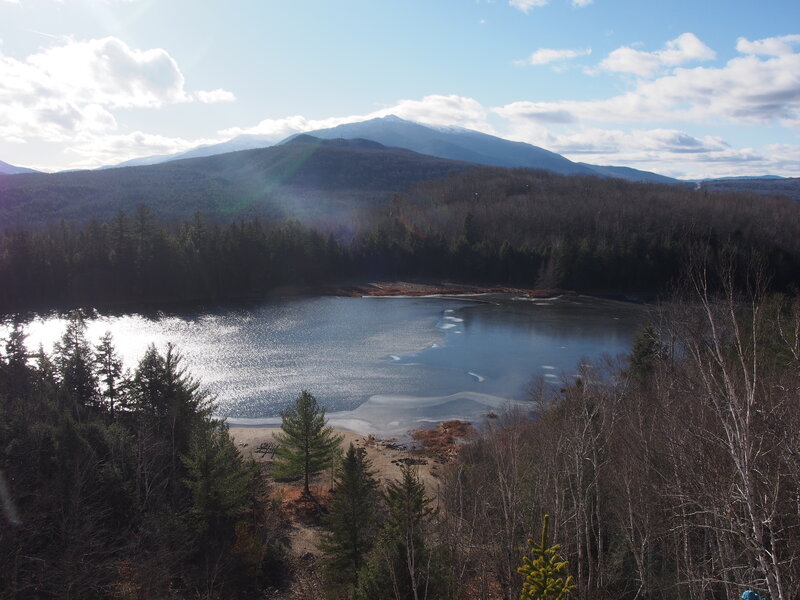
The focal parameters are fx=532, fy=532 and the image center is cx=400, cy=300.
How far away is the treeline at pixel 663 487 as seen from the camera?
6.16 m

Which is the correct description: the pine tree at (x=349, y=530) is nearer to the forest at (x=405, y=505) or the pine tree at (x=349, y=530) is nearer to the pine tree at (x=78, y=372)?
the forest at (x=405, y=505)

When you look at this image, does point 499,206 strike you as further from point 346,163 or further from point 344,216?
point 346,163

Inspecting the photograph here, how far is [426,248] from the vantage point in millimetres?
78000

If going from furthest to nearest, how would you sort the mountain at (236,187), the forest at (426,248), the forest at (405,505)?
the mountain at (236,187) → the forest at (426,248) → the forest at (405,505)

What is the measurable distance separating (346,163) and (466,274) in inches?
4417

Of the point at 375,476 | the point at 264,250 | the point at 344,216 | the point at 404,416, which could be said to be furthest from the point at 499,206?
the point at 375,476

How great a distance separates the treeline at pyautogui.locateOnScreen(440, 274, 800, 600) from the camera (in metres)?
6.16

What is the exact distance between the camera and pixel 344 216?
9400 cm

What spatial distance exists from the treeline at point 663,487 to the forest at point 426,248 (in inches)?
1602

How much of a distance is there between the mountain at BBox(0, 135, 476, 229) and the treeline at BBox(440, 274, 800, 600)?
7307 cm

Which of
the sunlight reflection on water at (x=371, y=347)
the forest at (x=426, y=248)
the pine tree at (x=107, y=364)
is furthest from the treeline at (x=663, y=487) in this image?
the forest at (x=426, y=248)

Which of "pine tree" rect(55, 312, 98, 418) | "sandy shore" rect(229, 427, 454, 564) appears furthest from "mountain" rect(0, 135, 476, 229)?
"pine tree" rect(55, 312, 98, 418)

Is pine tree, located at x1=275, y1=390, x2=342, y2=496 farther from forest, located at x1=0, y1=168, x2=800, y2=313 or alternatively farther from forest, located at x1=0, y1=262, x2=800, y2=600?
forest, located at x1=0, y1=168, x2=800, y2=313

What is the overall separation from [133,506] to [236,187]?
458 ft
